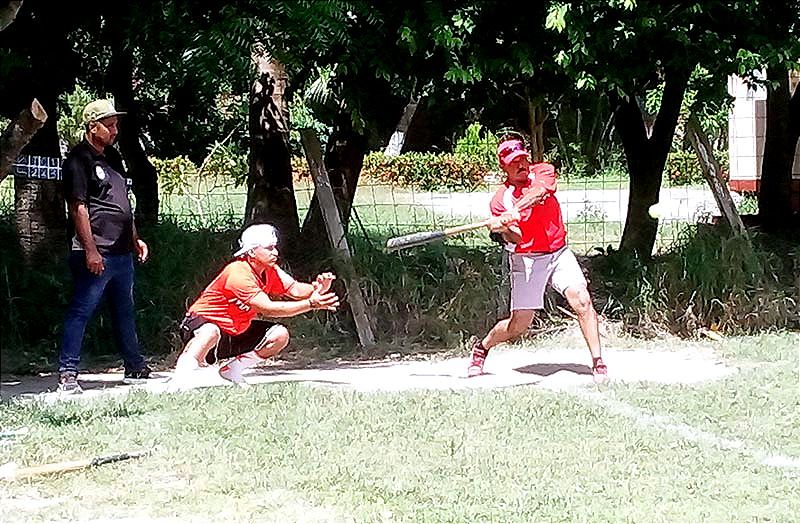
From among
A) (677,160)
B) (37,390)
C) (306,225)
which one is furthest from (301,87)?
(677,160)

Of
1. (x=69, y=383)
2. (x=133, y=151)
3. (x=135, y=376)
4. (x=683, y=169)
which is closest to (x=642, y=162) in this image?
(x=133, y=151)

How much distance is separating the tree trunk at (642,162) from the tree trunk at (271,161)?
2969 millimetres

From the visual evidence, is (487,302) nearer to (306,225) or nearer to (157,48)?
(306,225)

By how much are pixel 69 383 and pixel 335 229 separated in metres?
2.66

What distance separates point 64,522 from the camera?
14.9 feet

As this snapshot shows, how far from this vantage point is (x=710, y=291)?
9.17 meters

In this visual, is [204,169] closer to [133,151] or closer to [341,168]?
[133,151]

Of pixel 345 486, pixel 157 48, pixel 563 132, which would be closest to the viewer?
pixel 345 486

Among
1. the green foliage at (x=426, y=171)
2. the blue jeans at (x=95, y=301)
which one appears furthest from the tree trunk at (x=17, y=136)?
the green foliage at (x=426, y=171)

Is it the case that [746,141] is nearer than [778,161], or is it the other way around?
[778,161]

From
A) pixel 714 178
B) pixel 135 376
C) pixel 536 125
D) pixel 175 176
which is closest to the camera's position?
pixel 135 376

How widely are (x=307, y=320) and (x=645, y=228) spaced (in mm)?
3293

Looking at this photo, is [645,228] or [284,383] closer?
[284,383]

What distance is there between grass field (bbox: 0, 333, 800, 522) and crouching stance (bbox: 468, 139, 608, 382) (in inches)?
21.2
